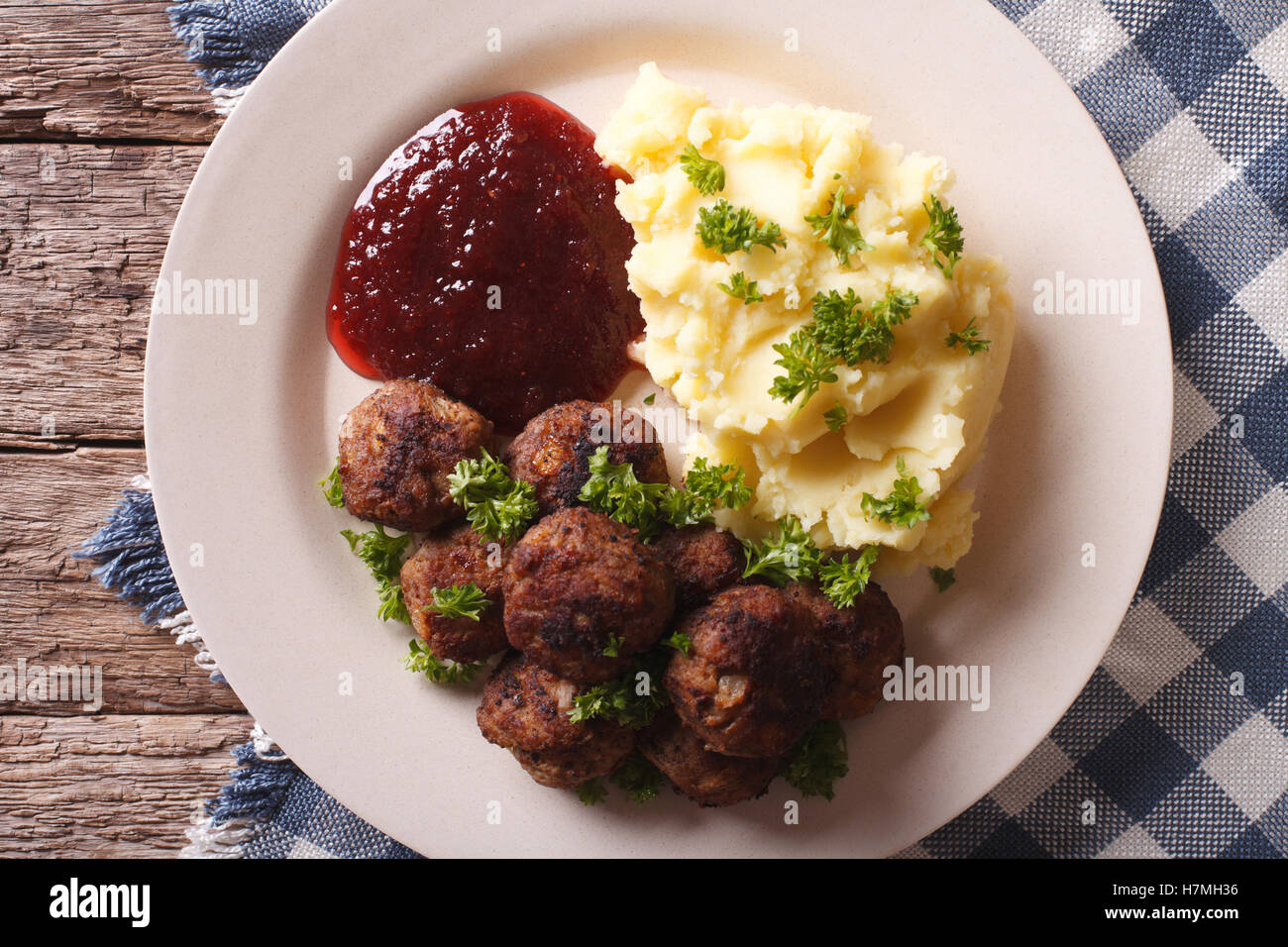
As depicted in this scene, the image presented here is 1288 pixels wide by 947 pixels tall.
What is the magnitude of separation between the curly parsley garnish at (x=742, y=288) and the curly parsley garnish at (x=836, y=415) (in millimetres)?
577

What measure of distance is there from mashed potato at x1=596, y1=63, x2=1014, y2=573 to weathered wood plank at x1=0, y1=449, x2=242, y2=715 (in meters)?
3.24

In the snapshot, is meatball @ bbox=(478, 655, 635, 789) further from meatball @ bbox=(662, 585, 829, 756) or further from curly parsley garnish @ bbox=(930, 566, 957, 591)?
curly parsley garnish @ bbox=(930, 566, 957, 591)

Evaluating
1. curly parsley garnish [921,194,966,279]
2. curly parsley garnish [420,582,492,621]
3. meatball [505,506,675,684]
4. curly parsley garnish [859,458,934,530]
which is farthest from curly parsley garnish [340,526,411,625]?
curly parsley garnish [921,194,966,279]

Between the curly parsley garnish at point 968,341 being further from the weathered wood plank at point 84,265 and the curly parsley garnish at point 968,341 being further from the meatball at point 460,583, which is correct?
the weathered wood plank at point 84,265

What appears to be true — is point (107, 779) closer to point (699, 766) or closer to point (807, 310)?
point (699, 766)

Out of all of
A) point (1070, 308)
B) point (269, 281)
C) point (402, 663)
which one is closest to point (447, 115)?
point (269, 281)

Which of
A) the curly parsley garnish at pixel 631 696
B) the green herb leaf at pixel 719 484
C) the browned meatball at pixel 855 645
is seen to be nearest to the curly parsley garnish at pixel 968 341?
the green herb leaf at pixel 719 484

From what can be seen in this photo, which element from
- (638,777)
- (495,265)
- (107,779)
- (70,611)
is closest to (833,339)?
(495,265)

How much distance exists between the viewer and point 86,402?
4949 millimetres

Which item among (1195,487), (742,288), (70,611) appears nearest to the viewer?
(742,288)

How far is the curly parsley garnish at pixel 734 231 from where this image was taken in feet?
12.1

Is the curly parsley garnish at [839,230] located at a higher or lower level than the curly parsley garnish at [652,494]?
higher

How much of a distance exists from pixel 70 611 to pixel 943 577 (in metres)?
4.84

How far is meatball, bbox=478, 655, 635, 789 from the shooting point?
395 centimetres
